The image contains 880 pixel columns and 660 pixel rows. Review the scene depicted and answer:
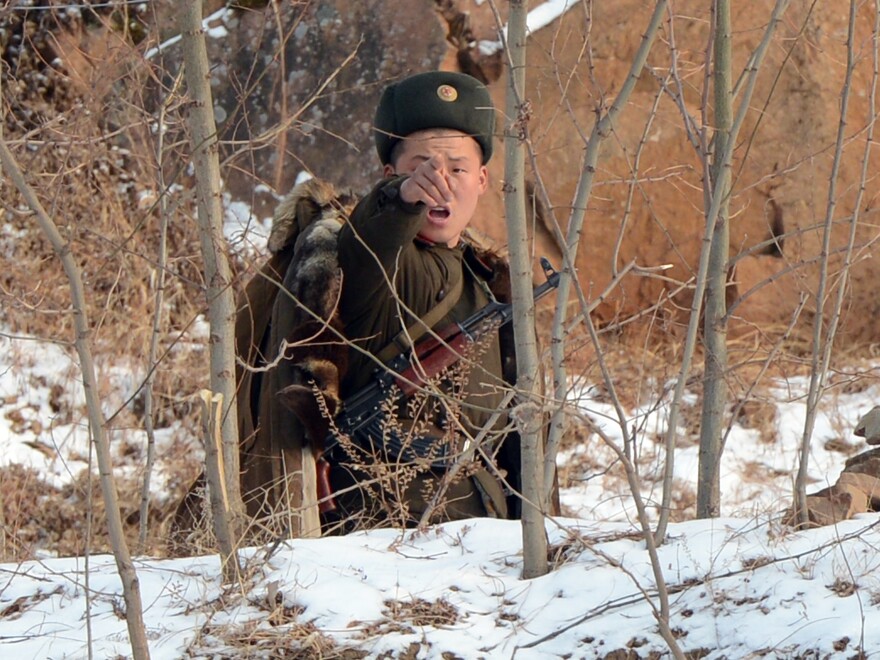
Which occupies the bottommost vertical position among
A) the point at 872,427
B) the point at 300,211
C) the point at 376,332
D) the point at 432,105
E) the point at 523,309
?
the point at 872,427

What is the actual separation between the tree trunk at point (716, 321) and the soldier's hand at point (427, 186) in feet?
2.32

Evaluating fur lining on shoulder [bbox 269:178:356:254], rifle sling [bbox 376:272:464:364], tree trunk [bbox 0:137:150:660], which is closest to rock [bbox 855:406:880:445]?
rifle sling [bbox 376:272:464:364]

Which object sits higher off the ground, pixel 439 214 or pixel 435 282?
pixel 439 214

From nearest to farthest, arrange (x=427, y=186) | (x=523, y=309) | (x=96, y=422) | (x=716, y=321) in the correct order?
1. (x=96, y=422)
2. (x=523, y=309)
3. (x=427, y=186)
4. (x=716, y=321)

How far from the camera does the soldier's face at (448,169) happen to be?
152 inches

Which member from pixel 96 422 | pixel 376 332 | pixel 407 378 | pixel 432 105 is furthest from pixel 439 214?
pixel 96 422

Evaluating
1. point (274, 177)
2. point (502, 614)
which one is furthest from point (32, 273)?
point (502, 614)

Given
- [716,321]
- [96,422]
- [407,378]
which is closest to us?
[96,422]

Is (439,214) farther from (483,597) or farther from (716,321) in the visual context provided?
(483,597)

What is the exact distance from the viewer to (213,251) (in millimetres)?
2818

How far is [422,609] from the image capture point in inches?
105

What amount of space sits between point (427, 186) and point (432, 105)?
606 mm

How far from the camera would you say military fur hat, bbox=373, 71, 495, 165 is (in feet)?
12.6

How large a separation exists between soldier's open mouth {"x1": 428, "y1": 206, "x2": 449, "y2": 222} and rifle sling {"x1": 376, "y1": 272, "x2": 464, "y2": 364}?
18cm
